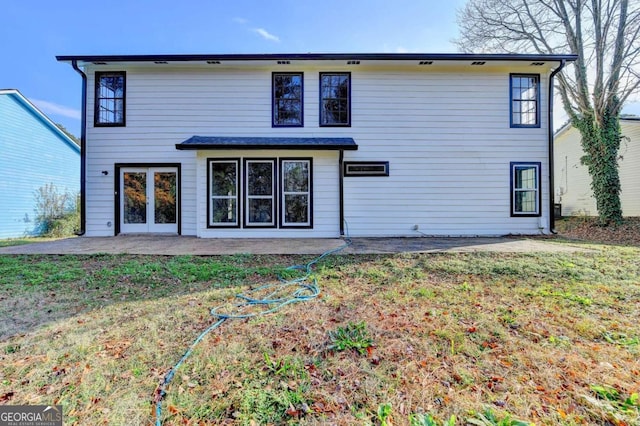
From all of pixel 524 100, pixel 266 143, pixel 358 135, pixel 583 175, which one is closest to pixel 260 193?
pixel 266 143

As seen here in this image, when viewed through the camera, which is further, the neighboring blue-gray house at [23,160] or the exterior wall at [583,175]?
the exterior wall at [583,175]

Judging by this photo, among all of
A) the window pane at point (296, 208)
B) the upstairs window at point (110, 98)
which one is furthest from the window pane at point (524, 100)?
the upstairs window at point (110, 98)

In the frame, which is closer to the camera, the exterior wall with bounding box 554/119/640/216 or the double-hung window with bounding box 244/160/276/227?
the double-hung window with bounding box 244/160/276/227

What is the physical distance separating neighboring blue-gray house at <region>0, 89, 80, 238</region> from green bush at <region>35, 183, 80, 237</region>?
20 centimetres

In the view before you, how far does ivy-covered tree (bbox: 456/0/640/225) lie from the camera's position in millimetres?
9133

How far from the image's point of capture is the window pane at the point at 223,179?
8039 millimetres

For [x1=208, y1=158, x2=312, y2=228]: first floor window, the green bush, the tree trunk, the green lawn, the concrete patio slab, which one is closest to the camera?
the green lawn

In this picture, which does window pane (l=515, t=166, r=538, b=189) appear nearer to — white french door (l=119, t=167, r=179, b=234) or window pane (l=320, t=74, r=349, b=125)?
window pane (l=320, t=74, r=349, b=125)

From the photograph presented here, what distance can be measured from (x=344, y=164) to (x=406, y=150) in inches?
77.0

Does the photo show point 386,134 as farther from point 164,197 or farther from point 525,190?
point 164,197

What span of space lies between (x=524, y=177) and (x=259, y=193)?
808 centimetres

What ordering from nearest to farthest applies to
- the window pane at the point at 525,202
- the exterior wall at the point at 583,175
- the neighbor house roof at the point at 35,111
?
the window pane at the point at 525,202
the neighbor house roof at the point at 35,111
the exterior wall at the point at 583,175

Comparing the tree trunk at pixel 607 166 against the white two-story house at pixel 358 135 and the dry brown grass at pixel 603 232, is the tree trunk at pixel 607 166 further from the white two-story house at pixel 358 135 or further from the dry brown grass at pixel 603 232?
the white two-story house at pixel 358 135

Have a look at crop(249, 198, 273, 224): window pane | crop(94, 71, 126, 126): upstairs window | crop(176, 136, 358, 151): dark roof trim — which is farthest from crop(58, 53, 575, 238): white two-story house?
crop(249, 198, 273, 224): window pane
